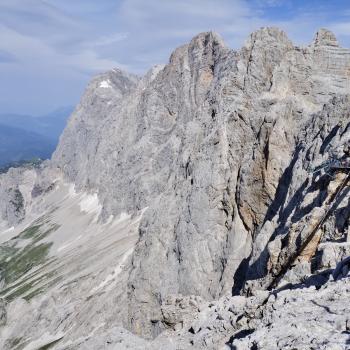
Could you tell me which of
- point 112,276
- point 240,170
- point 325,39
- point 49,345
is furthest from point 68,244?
point 325,39

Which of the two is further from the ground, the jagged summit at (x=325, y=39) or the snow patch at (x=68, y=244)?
the jagged summit at (x=325, y=39)

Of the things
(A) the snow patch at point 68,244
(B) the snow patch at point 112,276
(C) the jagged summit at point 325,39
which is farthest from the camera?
(A) the snow patch at point 68,244

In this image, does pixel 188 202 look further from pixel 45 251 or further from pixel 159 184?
pixel 45 251

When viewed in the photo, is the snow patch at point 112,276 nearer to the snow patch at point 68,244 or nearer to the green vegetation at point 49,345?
the green vegetation at point 49,345

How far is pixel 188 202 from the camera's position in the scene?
75.2 m

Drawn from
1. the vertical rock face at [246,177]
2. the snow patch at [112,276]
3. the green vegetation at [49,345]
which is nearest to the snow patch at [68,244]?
the snow patch at [112,276]

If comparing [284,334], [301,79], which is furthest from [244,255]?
[284,334]

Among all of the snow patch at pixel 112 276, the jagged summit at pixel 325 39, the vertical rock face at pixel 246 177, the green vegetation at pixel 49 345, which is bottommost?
the green vegetation at pixel 49 345

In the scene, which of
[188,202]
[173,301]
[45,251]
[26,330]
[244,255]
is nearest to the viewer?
[173,301]

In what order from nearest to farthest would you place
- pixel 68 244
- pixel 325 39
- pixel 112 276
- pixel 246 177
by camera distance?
pixel 246 177 → pixel 325 39 → pixel 112 276 → pixel 68 244

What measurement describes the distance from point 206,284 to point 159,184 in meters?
96.5

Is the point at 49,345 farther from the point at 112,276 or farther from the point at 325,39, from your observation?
the point at 325,39

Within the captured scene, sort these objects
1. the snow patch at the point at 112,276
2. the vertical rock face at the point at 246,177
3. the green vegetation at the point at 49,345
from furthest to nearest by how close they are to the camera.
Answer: the snow patch at the point at 112,276 → the green vegetation at the point at 49,345 → the vertical rock face at the point at 246,177

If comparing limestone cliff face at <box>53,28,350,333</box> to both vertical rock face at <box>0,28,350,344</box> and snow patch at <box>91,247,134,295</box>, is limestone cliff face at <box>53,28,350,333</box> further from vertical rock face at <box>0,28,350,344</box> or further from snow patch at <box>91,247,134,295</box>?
snow patch at <box>91,247,134,295</box>
